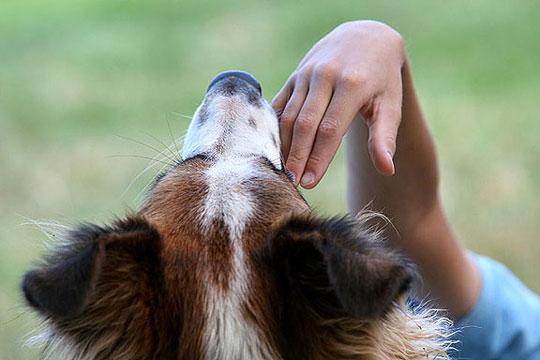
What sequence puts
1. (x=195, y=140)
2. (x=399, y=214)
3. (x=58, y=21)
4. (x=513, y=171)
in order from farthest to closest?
1. (x=58, y=21)
2. (x=513, y=171)
3. (x=399, y=214)
4. (x=195, y=140)

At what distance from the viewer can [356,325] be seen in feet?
4.23

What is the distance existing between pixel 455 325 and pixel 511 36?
4.12 m

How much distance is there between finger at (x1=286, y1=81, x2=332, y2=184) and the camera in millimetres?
1743

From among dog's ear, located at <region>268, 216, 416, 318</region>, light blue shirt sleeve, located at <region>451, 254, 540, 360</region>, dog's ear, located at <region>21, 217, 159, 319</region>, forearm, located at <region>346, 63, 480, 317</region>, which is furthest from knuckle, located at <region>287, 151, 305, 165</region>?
light blue shirt sleeve, located at <region>451, 254, 540, 360</region>

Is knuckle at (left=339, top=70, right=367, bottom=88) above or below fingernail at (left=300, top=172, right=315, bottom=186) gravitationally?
above

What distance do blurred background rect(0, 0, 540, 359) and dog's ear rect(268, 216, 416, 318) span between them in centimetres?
228

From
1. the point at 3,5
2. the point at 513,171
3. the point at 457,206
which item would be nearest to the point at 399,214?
the point at 457,206

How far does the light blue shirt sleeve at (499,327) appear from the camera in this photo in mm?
2615

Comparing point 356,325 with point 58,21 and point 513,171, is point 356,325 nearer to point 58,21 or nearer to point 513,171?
point 513,171

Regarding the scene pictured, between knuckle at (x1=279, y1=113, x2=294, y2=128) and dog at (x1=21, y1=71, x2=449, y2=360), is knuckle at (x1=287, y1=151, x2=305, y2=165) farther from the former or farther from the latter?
dog at (x1=21, y1=71, x2=449, y2=360)

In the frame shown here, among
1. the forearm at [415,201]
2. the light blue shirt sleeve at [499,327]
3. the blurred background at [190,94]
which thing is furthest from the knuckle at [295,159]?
the blurred background at [190,94]

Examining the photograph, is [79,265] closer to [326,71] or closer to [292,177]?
[292,177]

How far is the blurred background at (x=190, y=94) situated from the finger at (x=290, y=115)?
1988 millimetres

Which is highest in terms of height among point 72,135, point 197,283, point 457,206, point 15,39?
point 197,283
